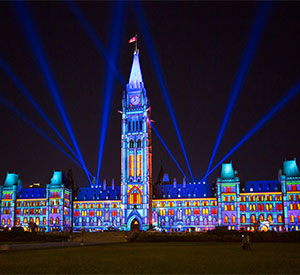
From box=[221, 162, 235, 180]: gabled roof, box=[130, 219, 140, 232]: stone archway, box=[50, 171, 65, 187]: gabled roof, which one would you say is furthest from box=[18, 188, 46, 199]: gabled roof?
box=[221, 162, 235, 180]: gabled roof

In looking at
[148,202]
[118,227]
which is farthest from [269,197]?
[118,227]

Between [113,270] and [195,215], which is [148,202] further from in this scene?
[113,270]

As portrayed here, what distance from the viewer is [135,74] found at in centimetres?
14200

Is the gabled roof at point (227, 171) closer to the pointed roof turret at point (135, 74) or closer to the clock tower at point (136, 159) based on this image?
the clock tower at point (136, 159)

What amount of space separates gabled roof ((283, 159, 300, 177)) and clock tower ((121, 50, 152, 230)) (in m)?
43.1

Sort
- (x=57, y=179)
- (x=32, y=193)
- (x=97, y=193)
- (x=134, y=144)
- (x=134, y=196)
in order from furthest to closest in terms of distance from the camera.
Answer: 1. (x=32, y=193)
2. (x=97, y=193)
3. (x=57, y=179)
4. (x=134, y=144)
5. (x=134, y=196)

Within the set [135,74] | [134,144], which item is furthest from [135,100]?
[134,144]

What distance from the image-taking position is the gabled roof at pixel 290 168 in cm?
12800

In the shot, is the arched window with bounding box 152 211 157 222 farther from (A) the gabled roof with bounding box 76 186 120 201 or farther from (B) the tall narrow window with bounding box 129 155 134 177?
(B) the tall narrow window with bounding box 129 155 134 177

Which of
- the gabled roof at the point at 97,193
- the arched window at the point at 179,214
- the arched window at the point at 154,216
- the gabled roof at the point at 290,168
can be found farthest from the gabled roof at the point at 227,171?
the gabled roof at the point at 97,193

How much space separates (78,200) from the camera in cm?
14550

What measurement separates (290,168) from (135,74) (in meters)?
60.0

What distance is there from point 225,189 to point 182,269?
356 ft

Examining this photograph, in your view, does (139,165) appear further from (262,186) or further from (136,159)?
(262,186)
